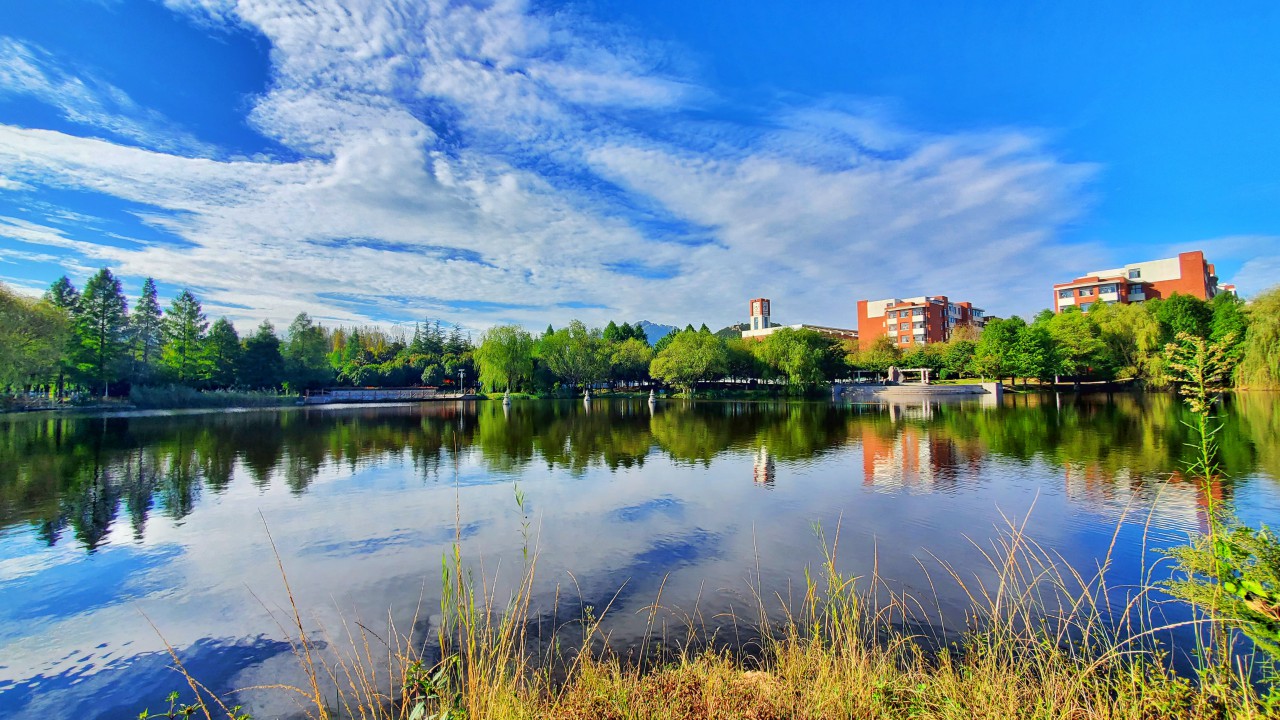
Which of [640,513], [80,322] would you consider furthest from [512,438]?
[80,322]

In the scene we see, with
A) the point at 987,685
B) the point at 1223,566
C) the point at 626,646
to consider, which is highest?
the point at 1223,566

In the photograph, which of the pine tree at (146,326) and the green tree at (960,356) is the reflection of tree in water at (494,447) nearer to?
the pine tree at (146,326)

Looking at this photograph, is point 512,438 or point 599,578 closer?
point 599,578

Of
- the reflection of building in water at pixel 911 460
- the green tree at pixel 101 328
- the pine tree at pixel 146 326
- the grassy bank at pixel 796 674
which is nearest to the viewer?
the grassy bank at pixel 796 674

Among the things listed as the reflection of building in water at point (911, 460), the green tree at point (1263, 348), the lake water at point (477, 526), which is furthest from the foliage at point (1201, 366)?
the green tree at point (1263, 348)

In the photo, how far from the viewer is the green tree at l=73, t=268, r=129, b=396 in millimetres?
43619

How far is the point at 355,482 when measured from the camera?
1483 centimetres

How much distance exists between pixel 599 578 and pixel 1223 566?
649 cm

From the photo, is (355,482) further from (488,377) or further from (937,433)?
(488,377)

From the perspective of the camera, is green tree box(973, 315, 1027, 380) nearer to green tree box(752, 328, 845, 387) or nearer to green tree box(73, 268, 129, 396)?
green tree box(752, 328, 845, 387)

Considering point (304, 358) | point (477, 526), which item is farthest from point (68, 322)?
point (477, 526)

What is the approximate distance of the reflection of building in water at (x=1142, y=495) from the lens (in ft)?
33.4

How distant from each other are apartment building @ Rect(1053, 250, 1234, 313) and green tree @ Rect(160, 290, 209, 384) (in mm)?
105798

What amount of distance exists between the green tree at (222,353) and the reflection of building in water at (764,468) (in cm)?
5738
